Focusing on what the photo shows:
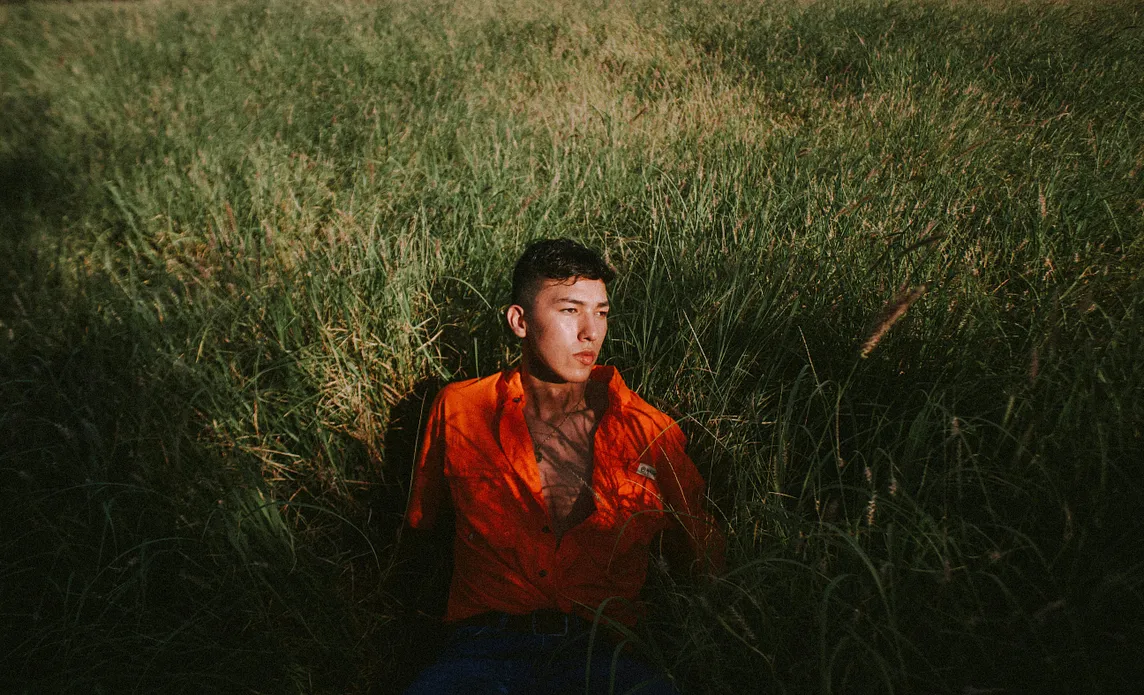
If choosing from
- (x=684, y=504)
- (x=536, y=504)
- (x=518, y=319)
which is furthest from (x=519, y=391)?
(x=684, y=504)

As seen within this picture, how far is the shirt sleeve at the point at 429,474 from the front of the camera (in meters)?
1.85

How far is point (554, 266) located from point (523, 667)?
1.12 metres

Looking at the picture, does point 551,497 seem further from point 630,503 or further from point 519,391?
point 519,391

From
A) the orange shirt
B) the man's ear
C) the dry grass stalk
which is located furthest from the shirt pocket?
the dry grass stalk

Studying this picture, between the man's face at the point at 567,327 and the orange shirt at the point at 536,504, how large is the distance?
0.48ft

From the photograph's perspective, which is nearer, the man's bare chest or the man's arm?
the man's bare chest

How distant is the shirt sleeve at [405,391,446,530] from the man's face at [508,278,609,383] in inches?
14.9

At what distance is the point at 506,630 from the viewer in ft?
5.14

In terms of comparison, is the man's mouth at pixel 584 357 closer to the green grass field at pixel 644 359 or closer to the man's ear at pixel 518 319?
the man's ear at pixel 518 319

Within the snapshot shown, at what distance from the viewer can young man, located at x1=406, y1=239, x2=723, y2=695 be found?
4.99ft

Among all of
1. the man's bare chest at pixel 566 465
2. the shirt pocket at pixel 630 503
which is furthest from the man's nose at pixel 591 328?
the shirt pocket at pixel 630 503

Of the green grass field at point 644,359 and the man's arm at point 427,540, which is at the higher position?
the green grass field at point 644,359

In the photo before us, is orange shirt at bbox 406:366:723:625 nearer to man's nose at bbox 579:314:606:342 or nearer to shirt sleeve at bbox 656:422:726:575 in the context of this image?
shirt sleeve at bbox 656:422:726:575

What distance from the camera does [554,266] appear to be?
1.76 m
